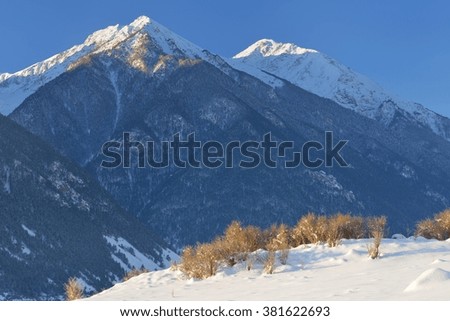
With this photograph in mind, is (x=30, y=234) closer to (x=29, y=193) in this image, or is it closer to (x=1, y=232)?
(x=1, y=232)

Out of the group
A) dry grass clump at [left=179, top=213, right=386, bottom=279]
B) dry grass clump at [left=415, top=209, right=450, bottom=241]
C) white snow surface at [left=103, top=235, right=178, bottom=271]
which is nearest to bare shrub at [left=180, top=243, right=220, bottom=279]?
dry grass clump at [left=179, top=213, right=386, bottom=279]

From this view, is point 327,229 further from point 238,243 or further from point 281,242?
point 238,243

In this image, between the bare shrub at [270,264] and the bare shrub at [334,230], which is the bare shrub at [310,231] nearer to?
the bare shrub at [334,230]

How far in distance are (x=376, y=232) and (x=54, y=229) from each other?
141093 mm

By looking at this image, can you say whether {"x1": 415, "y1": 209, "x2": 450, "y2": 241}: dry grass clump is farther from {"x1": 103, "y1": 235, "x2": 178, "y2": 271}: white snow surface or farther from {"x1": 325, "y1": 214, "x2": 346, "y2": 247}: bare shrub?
{"x1": 103, "y1": 235, "x2": 178, "y2": 271}: white snow surface

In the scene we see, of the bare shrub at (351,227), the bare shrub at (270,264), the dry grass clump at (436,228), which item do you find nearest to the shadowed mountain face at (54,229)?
the dry grass clump at (436,228)

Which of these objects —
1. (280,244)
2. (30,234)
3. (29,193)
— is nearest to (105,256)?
(30,234)

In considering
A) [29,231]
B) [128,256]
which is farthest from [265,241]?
[128,256]

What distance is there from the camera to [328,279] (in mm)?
13766

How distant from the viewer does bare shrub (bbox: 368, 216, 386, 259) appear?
51.5ft

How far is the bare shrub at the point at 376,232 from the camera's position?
15.7 meters

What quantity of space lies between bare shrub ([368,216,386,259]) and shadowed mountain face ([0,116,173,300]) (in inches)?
3991
